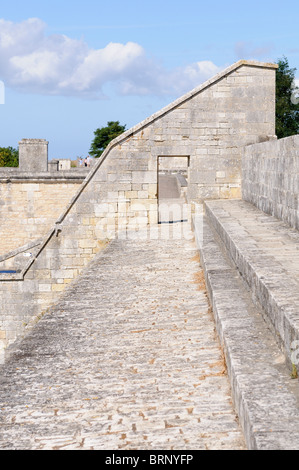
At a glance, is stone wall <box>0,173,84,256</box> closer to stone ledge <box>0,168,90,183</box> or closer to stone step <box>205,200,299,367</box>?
stone ledge <box>0,168,90,183</box>

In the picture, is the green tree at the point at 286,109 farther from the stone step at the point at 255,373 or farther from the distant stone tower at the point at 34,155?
the stone step at the point at 255,373

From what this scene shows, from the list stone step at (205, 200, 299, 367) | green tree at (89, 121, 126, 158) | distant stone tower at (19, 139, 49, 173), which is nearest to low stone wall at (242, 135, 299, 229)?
stone step at (205, 200, 299, 367)

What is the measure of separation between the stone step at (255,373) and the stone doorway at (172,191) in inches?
353

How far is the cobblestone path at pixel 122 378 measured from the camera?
10.7 ft

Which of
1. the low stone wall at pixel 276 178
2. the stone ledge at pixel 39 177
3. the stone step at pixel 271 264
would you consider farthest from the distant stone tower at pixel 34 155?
the stone step at pixel 271 264

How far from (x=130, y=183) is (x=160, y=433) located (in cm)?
1051

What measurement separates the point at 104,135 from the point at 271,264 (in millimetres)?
50411

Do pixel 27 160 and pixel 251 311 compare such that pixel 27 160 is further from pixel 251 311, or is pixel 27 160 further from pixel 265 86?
pixel 251 311

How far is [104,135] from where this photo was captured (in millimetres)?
54281

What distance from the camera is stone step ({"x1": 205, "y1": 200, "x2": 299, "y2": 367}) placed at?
3566mm

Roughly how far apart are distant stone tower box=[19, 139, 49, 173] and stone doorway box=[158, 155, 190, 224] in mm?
4842

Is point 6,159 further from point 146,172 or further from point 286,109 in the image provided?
point 146,172
